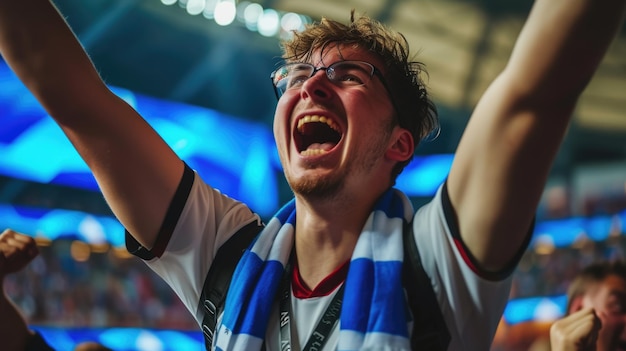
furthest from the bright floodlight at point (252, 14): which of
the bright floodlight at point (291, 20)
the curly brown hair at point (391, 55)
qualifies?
the curly brown hair at point (391, 55)

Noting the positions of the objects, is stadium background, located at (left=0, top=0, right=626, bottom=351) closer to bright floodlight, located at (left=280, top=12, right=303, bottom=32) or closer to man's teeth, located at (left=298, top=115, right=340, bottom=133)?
bright floodlight, located at (left=280, top=12, right=303, bottom=32)

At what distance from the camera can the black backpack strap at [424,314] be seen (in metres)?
1.25

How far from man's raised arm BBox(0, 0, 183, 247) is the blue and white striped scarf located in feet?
0.74

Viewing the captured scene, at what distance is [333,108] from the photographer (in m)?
1.56

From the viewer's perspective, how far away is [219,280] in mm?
1510

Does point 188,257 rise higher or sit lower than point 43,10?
lower

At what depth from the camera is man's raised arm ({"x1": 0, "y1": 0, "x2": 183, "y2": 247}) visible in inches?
52.6

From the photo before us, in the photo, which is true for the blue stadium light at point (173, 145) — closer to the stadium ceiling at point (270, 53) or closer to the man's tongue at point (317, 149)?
the stadium ceiling at point (270, 53)

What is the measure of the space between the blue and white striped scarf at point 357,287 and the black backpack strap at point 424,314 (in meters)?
0.03

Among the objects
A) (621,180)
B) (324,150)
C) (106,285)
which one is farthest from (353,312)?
(621,180)

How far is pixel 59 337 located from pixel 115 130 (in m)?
7.44

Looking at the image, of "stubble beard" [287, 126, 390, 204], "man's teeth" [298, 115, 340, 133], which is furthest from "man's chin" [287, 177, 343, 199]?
"man's teeth" [298, 115, 340, 133]

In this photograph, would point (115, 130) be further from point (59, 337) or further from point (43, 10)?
point (59, 337)

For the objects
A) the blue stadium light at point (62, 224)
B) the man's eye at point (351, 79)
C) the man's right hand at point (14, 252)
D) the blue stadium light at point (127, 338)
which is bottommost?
the blue stadium light at point (127, 338)
